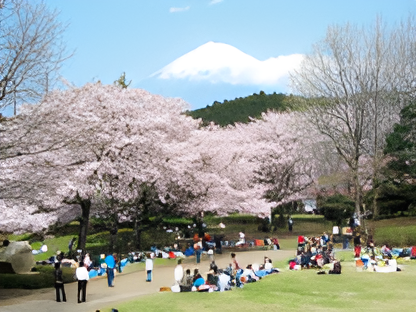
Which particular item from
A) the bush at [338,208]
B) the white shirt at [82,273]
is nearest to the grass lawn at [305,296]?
the white shirt at [82,273]

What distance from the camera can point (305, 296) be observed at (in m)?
19.5

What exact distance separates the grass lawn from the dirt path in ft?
5.38

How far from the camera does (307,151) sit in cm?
5100

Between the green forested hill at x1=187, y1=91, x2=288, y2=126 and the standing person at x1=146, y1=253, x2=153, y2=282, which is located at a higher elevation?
the green forested hill at x1=187, y1=91, x2=288, y2=126

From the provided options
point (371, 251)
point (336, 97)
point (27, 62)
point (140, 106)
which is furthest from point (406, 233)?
point (27, 62)

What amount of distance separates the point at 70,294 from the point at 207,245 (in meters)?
12.9

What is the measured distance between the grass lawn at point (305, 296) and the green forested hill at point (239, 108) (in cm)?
7160

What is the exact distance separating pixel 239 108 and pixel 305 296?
84914 mm

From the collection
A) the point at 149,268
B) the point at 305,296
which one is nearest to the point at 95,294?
the point at 149,268

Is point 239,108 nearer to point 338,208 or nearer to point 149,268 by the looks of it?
point 338,208

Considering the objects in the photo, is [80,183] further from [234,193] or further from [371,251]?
[371,251]

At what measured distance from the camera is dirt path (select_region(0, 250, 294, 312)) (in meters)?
19.2

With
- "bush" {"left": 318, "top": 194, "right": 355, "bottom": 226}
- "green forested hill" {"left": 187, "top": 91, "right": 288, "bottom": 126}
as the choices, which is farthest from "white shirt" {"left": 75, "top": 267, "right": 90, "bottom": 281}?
"green forested hill" {"left": 187, "top": 91, "right": 288, "bottom": 126}

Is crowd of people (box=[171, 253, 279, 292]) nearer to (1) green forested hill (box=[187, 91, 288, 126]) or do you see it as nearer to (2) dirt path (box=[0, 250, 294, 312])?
(2) dirt path (box=[0, 250, 294, 312])
